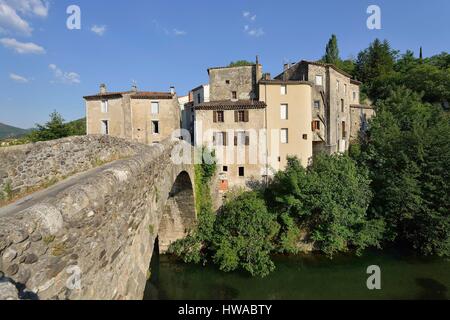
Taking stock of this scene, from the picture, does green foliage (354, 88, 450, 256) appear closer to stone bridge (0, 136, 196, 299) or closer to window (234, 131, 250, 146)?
window (234, 131, 250, 146)

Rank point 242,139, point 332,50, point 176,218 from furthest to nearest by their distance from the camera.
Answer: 1. point 332,50
2. point 242,139
3. point 176,218

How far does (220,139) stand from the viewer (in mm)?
20391

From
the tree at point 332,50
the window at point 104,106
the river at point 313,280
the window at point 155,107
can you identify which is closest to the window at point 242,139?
the river at point 313,280

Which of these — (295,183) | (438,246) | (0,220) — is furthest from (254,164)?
(0,220)

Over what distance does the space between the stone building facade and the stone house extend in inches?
480

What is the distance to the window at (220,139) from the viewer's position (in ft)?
66.8

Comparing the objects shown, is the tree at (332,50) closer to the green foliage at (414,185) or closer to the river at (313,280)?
the green foliage at (414,185)

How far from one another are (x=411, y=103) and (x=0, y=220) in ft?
95.7

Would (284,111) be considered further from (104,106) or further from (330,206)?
(104,106)

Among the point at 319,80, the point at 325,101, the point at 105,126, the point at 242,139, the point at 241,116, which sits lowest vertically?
the point at 242,139

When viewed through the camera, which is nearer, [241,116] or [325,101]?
[241,116]

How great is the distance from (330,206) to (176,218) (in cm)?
1009

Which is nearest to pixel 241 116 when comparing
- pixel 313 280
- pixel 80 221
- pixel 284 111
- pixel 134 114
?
pixel 284 111

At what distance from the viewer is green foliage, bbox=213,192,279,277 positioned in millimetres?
15398
